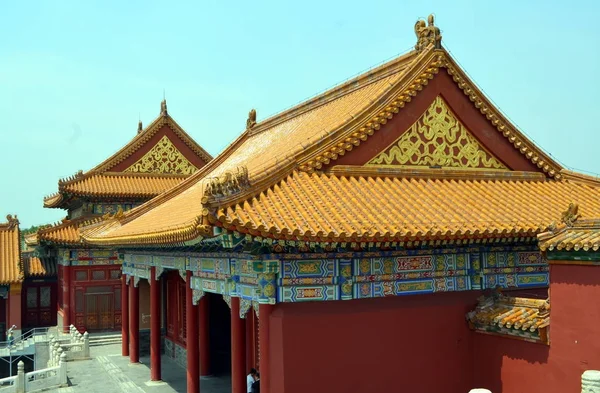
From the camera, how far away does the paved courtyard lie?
59.3 feet

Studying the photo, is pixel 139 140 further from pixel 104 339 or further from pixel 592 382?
pixel 592 382

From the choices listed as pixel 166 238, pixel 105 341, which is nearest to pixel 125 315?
pixel 105 341

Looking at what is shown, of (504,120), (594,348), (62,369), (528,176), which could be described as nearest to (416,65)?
(504,120)

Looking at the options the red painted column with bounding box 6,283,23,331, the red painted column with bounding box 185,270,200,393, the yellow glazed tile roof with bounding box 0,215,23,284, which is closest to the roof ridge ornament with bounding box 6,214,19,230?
the yellow glazed tile roof with bounding box 0,215,23,284

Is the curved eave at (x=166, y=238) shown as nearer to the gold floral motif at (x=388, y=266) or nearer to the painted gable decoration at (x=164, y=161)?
the gold floral motif at (x=388, y=266)

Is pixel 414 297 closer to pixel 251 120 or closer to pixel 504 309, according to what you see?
pixel 504 309

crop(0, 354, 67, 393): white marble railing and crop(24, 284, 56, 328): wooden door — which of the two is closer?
crop(0, 354, 67, 393): white marble railing

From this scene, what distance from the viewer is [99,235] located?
779 inches

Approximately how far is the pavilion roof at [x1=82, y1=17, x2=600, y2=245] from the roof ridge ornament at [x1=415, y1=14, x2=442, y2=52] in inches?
2.8

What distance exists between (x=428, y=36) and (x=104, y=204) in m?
21.3

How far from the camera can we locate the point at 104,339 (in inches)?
1113

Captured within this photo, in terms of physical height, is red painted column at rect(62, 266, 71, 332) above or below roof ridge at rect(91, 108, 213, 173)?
below

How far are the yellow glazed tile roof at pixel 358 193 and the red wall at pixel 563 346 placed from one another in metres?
1.58

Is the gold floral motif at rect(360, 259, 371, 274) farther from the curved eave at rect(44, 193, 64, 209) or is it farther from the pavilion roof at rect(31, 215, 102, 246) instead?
the curved eave at rect(44, 193, 64, 209)
